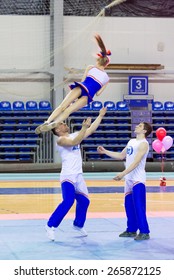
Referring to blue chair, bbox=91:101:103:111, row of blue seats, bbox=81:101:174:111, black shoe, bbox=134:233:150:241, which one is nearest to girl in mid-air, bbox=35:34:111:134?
black shoe, bbox=134:233:150:241

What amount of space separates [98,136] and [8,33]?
6.20m

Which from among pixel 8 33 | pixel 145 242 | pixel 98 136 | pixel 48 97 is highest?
A: pixel 8 33

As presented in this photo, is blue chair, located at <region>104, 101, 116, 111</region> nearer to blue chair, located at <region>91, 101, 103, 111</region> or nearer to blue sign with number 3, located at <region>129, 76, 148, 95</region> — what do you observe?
blue chair, located at <region>91, 101, 103, 111</region>

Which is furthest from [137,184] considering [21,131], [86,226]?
[21,131]

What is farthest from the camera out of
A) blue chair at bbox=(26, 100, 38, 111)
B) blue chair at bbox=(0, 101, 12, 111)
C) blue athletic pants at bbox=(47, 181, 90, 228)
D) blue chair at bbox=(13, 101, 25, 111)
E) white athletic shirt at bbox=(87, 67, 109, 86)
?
blue chair at bbox=(26, 100, 38, 111)

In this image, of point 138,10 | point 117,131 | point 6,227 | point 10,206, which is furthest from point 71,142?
point 138,10

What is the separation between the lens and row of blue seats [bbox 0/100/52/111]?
2570 centimetres

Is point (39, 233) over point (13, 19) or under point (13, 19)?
under

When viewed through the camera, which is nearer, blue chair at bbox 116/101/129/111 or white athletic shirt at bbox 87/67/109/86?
white athletic shirt at bbox 87/67/109/86

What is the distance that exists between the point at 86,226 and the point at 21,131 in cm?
1468

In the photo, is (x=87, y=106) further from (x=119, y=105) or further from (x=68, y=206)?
(x=68, y=206)

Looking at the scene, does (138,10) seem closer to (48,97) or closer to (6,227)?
(48,97)

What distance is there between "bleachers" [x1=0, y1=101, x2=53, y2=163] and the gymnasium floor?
20.6 feet

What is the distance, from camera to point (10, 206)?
1396 cm
